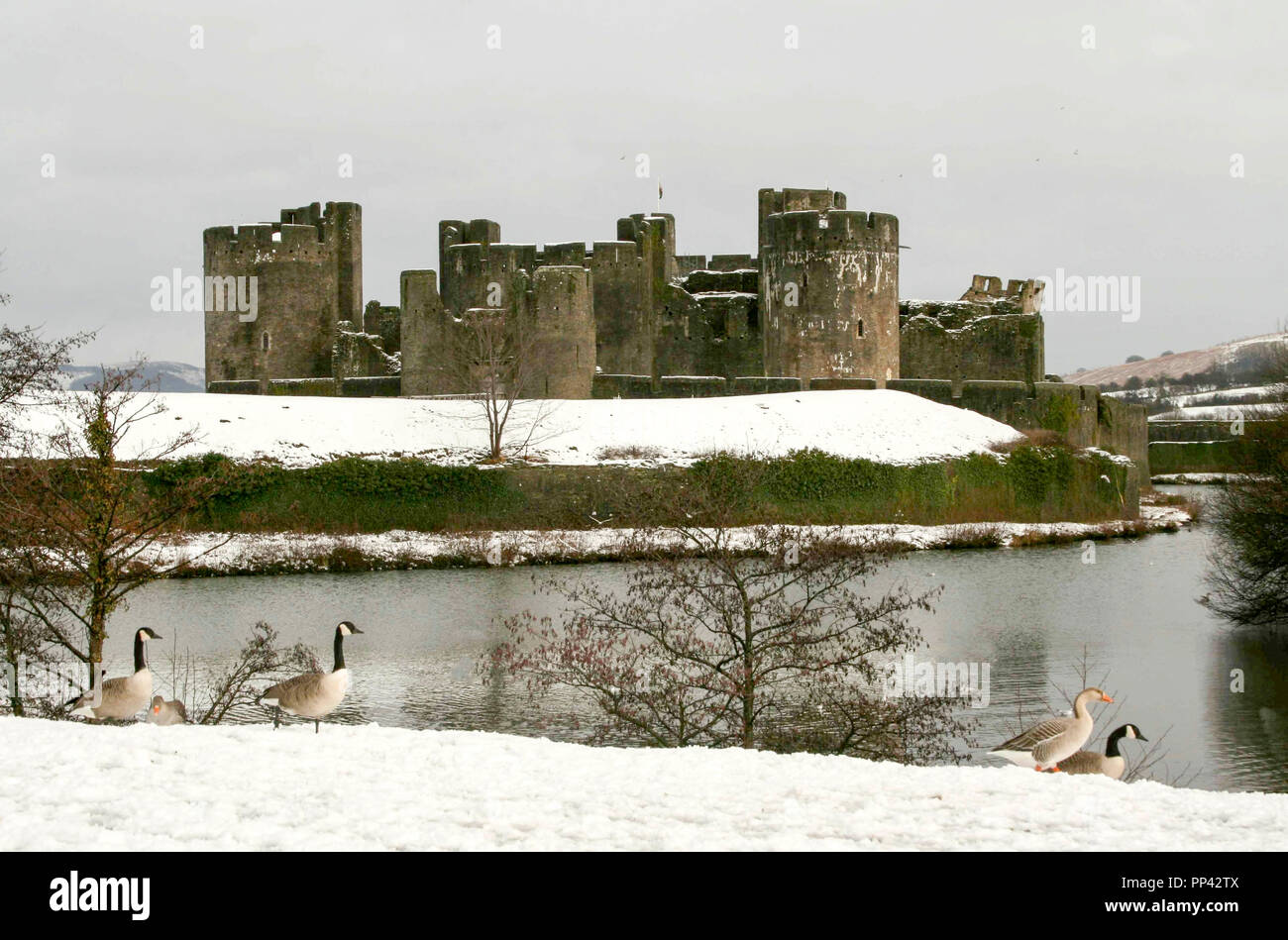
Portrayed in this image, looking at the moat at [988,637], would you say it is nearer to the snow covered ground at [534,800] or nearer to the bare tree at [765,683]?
the bare tree at [765,683]

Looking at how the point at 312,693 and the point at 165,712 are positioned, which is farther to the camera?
the point at 165,712

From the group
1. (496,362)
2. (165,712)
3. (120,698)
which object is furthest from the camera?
(496,362)

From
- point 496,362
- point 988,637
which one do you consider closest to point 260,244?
point 496,362

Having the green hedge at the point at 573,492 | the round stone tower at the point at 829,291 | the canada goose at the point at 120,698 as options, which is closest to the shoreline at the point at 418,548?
the green hedge at the point at 573,492

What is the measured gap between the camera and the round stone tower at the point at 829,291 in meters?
42.3

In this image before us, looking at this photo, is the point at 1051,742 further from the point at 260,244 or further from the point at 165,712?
the point at 260,244

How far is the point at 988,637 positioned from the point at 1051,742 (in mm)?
10157

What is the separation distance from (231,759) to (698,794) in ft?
9.01

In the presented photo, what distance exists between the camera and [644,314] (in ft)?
145

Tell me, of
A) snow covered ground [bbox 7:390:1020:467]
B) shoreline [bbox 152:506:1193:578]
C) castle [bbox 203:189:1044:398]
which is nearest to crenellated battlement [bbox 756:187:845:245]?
castle [bbox 203:189:1044:398]

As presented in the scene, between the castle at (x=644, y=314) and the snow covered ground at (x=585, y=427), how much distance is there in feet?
6.71

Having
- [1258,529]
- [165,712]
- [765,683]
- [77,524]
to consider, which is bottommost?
[765,683]

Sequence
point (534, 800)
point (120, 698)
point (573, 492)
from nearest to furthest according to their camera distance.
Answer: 1. point (534, 800)
2. point (120, 698)
3. point (573, 492)
